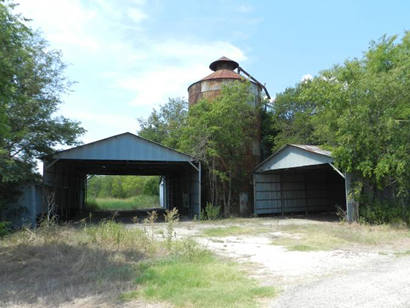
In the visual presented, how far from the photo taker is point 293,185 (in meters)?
21.6

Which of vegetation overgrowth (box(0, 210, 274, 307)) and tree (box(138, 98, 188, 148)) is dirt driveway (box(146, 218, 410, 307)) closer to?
vegetation overgrowth (box(0, 210, 274, 307))

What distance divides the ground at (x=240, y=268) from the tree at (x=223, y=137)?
822 centimetres

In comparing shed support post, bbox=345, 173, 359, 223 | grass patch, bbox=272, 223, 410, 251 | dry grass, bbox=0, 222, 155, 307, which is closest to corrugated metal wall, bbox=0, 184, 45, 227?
dry grass, bbox=0, 222, 155, 307

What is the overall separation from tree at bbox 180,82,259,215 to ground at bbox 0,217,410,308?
27.0ft

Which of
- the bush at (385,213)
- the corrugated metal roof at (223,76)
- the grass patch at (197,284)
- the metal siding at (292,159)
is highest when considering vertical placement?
the corrugated metal roof at (223,76)

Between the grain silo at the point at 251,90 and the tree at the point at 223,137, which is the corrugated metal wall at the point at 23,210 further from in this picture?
the grain silo at the point at 251,90

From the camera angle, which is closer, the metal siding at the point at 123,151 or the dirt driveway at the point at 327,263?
the dirt driveway at the point at 327,263

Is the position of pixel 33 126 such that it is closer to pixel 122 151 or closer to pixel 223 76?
pixel 122 151

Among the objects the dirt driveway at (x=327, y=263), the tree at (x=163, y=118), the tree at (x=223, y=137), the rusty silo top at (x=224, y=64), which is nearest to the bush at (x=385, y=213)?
the dirt driveway at (x=327, y=263)

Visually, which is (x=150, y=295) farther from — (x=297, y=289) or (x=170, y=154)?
(x=170, y=154)

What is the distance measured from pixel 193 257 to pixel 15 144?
10286 mm

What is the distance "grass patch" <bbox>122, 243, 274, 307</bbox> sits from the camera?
456 centimetres

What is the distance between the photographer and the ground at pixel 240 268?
4.70m

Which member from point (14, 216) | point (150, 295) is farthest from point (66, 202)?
point (150, 295)
